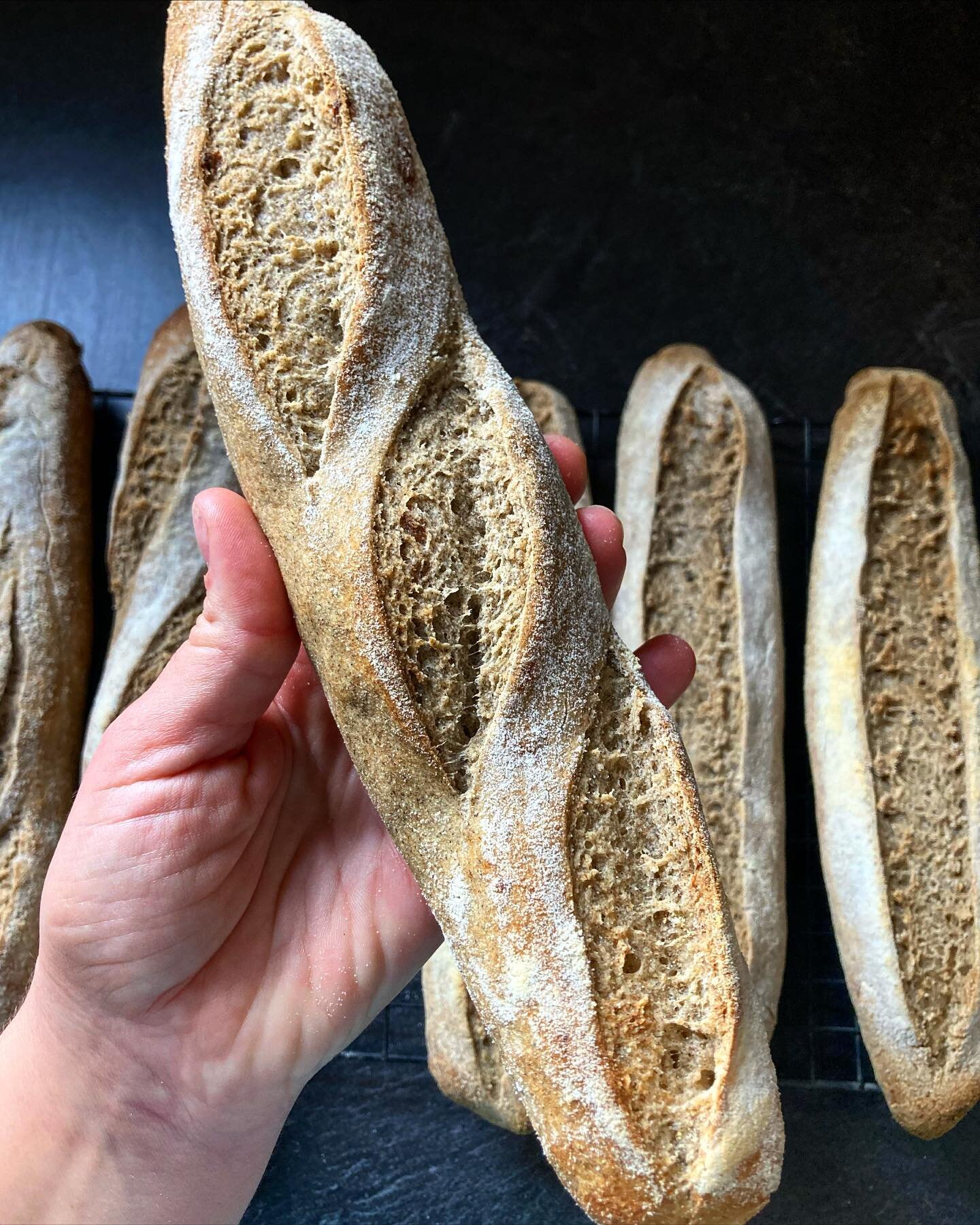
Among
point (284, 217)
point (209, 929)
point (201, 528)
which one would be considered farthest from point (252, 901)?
point (284, 217)

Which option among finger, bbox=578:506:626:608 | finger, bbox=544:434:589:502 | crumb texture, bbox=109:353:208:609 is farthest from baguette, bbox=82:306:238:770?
finger, bbox=578:506:626:608

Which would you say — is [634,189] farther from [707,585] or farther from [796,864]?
[796,864]

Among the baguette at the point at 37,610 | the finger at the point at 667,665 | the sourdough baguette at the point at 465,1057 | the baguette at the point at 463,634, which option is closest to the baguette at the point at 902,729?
the finger at the point at 667,665

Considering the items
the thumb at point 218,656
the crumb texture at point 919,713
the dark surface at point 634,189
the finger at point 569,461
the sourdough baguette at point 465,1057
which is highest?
the dark surface at point 634,189

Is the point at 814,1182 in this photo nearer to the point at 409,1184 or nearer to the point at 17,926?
the point at 409,1184

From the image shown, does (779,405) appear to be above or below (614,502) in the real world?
above

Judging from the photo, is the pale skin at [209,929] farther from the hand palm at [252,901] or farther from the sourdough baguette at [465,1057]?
the sourdough baguette at [465,1057]

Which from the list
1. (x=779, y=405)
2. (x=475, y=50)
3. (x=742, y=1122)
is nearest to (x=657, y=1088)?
(x=742, y=1122)
